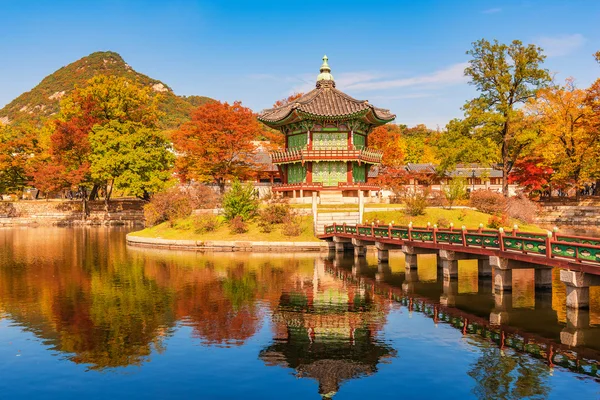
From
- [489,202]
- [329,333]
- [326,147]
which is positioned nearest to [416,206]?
[489,202]

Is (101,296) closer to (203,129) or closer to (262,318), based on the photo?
(262,318)

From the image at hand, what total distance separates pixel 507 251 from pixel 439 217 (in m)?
26.0

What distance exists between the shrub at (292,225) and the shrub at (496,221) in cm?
1806

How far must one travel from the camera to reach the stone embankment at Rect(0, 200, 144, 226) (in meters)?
79.4

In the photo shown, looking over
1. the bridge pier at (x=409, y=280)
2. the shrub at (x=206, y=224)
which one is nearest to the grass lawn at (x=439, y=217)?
the shrub at (x=206, y=224)

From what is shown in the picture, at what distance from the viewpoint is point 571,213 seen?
2736 inches

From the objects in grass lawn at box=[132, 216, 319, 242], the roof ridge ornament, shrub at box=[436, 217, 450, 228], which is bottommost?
grass lawn at box=[132, 216, 319, 242]

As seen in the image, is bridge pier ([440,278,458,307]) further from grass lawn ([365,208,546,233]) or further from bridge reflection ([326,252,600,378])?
grass lawn ([365,208,546,233])

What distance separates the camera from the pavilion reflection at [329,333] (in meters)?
15.4

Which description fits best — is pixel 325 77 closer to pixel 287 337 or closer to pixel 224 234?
pixel 224 234

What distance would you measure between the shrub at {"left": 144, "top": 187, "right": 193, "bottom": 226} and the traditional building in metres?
11.8

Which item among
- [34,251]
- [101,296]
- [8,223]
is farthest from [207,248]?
[8,223]

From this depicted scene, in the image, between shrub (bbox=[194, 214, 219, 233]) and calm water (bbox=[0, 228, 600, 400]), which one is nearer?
calm water (bbox=[0, 228, 600, 400])

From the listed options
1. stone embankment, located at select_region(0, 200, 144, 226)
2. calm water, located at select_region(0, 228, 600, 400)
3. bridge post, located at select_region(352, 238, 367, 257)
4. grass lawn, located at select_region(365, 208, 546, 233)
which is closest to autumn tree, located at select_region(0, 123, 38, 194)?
stone embankment, located at select_region(0, 200, 144, 226)
